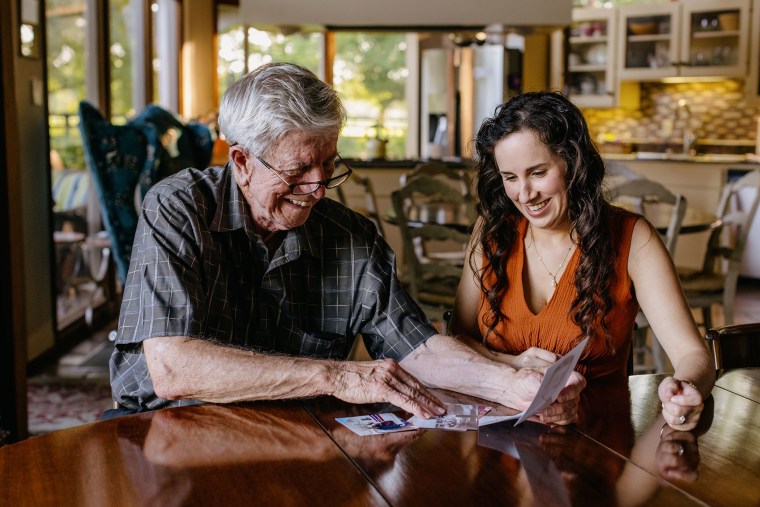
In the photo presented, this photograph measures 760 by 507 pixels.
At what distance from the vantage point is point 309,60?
8.93m

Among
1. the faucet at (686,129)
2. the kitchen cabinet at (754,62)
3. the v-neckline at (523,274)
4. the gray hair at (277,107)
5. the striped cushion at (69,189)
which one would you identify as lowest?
the v-neckline at (523,274)

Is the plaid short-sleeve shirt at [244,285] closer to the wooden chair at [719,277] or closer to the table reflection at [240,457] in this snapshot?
the table reflection at [240,457]

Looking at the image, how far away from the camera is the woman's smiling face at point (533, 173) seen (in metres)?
1.87

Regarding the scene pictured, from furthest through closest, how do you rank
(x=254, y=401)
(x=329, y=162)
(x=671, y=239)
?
1. (x=671, y=239)
2. (x=329, y=162)
3. (x=254, y=401)

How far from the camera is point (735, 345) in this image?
1787 mm

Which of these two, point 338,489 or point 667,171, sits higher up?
point 667,171

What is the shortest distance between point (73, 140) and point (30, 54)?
889 mm

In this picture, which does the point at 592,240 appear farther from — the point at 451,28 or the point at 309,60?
the point at 309,60

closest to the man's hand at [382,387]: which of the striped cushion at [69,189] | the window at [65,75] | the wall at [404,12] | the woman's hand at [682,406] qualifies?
the woman's hand at [682,406]

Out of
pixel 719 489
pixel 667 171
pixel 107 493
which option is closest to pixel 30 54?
pixel 107 493

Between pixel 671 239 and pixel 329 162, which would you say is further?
pixel 671 239

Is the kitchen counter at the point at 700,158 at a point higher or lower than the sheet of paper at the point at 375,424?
higher

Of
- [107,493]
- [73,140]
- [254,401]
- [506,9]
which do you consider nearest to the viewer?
[107,493]

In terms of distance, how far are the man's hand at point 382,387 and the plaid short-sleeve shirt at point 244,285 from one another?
0.85 feet
